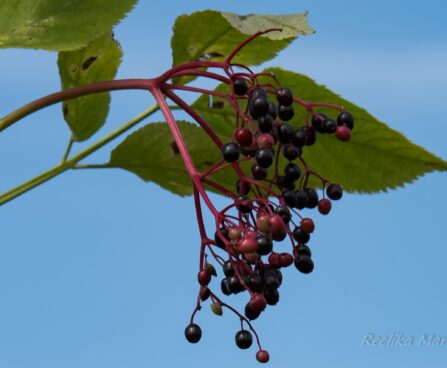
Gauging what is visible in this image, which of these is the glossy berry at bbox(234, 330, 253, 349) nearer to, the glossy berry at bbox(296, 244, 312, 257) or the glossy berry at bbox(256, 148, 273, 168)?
the glossy berry at bbox(296, 244, 312, 257)

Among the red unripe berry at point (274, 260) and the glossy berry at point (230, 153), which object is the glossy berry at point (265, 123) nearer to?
the glossy berry at point (230, 153)

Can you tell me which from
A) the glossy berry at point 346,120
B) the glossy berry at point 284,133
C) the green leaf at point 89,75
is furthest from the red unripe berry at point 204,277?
the green leaf at point 89,75

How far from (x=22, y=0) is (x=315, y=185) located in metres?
0.97

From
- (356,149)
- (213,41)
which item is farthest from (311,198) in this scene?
(213,41)

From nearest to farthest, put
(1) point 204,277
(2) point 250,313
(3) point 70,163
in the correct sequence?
(2) point 250,313
(1) point 204,277
(3) point 70,163

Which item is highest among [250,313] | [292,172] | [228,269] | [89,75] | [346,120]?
[89,75]

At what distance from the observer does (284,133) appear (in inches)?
84.2

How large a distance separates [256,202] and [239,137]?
7.1 inches

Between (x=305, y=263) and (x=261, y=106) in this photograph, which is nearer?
(x=261, y=106)

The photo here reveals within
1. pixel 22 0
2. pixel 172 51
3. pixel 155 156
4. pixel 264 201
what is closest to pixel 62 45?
pixel 22 0

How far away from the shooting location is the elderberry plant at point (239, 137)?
2.09 metres

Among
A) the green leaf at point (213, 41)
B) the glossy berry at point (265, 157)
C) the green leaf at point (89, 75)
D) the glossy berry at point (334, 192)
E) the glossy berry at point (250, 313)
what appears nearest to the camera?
the glossy berry at point (265, 157)

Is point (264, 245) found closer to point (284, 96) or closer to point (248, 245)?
point (248, 245)

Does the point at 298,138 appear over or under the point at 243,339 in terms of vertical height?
over
